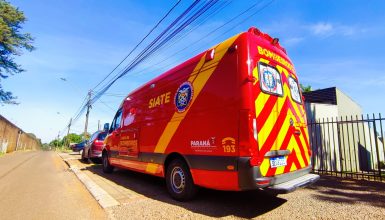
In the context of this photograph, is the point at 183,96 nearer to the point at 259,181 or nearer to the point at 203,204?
the point at 203,204

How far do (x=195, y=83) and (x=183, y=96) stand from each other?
0.44 meters

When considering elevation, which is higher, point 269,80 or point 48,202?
point 269,80

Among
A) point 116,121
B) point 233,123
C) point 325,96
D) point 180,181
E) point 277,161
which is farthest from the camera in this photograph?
point 325,96

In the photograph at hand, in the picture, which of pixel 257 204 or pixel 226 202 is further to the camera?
pixel 226 202

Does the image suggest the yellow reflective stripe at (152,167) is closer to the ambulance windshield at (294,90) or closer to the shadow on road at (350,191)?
the ambulance windshield at (294,90)

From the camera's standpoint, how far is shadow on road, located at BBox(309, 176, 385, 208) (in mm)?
4867

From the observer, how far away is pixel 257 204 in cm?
459

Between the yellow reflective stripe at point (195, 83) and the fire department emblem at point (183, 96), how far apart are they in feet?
0.34

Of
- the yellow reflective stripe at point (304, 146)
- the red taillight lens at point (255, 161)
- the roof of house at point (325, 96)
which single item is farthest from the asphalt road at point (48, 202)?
the roof of house at point (325, 96)

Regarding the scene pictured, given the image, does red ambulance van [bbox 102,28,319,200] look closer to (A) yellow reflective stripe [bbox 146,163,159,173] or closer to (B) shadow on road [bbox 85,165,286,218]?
(A) yellow reflective stripe [bbox 146,163,159,173]

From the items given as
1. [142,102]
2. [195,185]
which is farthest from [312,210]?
[142,102]

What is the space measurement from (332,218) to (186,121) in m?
2.88

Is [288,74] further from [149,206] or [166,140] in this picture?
[149,206]

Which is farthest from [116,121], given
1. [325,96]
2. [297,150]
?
[325,96]
